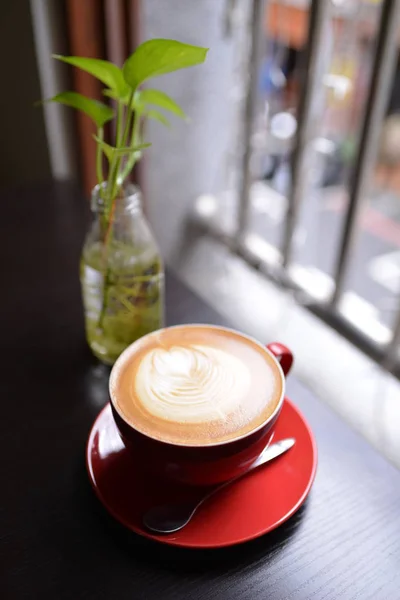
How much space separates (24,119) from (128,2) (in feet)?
1.41

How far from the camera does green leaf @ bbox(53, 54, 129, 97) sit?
46 centimetres

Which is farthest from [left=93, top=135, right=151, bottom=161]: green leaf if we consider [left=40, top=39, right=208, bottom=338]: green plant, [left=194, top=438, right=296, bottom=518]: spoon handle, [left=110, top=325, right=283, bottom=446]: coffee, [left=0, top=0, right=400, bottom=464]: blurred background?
[left=0, top=0, right=400, bottom=464]: blurred background

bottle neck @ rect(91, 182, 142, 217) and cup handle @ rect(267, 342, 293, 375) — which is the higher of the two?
bottle neck @ rect(91, 182, 142, 217)

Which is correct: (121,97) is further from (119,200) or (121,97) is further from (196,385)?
(196,385)

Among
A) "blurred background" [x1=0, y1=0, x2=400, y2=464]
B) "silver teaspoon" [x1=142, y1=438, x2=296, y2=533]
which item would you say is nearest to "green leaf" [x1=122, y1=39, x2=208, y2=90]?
"silver teaspoon" [x1=142, y1=438, x2=296, y2=533]

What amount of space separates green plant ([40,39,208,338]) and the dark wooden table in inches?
3.7

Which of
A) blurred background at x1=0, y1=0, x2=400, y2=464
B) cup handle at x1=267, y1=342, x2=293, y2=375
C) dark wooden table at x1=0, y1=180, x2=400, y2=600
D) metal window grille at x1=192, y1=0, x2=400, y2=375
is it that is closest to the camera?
dark wooden table at x1=0, y1=180, x2=400, y2=600

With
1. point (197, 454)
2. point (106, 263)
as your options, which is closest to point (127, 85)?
point (106, 263)

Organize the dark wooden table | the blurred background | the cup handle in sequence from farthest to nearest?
the blurred background, the cup handle, the dark wooden table

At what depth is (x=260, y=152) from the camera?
1.69 metres

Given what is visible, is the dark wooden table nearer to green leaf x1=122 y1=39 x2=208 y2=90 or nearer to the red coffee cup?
the red coffee cup

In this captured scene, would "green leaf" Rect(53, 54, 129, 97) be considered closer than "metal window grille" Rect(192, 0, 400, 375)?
Yes

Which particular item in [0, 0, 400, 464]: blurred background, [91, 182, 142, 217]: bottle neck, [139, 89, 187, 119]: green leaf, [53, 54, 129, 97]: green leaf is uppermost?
[53, 54, 129, 97]: green leaf

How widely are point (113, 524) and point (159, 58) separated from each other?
0.36 meters
